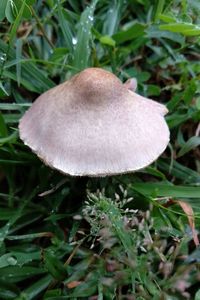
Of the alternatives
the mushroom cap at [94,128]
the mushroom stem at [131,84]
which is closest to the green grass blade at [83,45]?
the mushroom stem at [131,84]

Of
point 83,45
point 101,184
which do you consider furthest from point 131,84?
point 101,184

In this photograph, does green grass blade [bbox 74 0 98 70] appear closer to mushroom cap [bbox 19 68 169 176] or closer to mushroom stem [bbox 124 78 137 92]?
mushroom stem [bbox 124 78 137 92]

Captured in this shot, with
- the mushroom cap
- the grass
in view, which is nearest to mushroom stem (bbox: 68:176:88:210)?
the grass

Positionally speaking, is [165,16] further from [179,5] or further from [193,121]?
[193,121]

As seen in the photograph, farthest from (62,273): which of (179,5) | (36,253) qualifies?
(179,5)

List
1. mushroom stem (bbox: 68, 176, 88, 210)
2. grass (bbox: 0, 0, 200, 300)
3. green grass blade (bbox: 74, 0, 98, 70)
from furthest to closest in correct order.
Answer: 1. green grass blade (bbox: 74, 0, 98, 70)
2. mushroom stem (bbox: 68, 176, 88, 210)
3. grass (bbox: 0, 0, 200, 300)

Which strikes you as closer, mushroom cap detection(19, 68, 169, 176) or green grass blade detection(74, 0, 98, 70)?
mushroom cap detection(19, 68, 169, 176)
